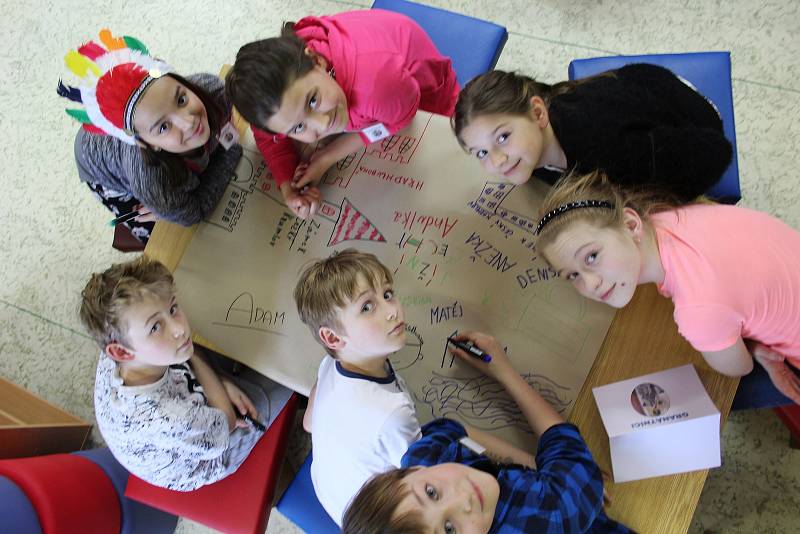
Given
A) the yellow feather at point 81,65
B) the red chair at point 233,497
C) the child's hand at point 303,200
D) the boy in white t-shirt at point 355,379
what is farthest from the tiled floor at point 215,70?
the yellow feather at point 81,65

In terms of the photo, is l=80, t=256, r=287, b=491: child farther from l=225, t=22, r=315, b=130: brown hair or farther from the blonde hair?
the blonde hair

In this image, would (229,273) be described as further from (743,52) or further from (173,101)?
(743,52)

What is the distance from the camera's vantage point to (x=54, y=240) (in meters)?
2.13

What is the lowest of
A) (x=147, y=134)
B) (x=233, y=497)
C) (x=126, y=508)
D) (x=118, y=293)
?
(x=126, y=508)

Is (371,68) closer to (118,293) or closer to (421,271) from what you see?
(421,271)

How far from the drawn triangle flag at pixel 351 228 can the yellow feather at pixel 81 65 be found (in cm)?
59

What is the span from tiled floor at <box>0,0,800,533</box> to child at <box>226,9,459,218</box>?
0.83 meters

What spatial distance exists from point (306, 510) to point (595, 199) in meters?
0.98

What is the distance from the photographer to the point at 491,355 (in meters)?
1.09

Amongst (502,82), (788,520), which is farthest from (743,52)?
(788,520)

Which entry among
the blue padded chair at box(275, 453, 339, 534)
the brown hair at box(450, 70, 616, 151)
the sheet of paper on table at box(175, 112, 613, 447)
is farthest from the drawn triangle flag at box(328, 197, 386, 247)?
the blue padded chair at box(275, 453, 339, 534)

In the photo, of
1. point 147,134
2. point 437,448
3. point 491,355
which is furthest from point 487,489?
point 147,134

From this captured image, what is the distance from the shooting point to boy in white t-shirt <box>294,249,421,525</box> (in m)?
1.04

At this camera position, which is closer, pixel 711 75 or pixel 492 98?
pixel 492 98
